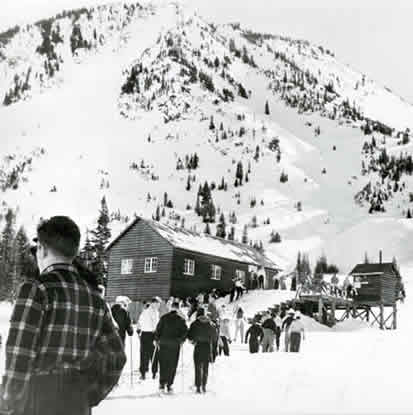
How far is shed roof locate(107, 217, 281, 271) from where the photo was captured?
43250 mm

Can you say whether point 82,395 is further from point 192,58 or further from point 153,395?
point 192,58

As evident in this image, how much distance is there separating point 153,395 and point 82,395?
867 cm

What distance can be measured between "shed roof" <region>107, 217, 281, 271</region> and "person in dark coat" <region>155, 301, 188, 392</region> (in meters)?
29.7

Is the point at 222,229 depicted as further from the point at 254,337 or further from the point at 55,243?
the point at 55,243

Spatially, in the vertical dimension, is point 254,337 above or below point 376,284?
below

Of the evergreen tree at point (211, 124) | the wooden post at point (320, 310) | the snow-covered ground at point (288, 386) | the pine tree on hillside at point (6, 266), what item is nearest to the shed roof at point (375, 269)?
the wooden post at point (320, 310)

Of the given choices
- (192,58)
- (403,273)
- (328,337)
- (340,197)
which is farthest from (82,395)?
(192,58)

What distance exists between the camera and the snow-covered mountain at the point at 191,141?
92.6 metres

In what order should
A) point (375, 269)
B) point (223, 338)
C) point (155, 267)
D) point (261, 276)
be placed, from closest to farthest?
point (223, 338)
point (375, 269)
point (155, 267)
point (261, 276)

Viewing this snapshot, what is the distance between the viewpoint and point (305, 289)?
120 ft

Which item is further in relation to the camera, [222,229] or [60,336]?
[222,229]

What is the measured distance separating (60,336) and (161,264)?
38678 millimetres

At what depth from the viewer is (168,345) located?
1214cm

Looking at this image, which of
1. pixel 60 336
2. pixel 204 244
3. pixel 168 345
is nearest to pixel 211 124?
pixel 204 244
